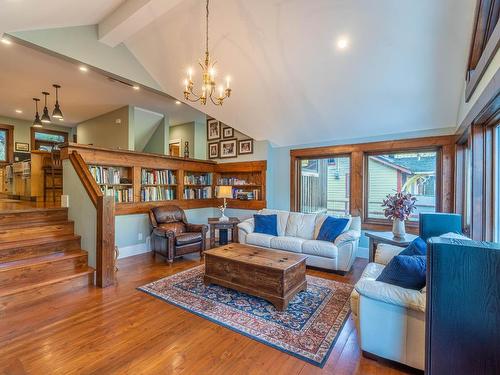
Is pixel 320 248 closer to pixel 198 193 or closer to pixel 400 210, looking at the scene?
pixel 400 210

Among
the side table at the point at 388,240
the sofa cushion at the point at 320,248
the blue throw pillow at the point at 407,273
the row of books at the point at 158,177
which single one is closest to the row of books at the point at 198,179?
the row of books at the point at 158,177

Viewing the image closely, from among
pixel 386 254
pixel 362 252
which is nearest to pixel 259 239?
pixel 362 252

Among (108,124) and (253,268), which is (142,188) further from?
(253,268)

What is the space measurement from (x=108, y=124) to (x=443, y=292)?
7164 millimetres

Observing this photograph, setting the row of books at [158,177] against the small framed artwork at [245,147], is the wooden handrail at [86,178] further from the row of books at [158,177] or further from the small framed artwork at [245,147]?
the small framed artwork at [245,147]

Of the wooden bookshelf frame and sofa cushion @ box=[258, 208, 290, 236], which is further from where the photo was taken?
sofa cushion @ box=[258, 208, 290, 236]

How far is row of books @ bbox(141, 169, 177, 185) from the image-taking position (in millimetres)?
4954

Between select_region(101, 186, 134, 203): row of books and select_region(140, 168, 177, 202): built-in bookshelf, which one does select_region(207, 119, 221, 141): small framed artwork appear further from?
select_region(101, 186, 134, 203): row of books

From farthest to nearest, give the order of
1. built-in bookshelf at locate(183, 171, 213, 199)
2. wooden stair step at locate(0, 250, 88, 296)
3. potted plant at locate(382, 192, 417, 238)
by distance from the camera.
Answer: built-in bookshelf at locate(183, 171, 213, 199) < potted plant at locate(382, 192, 417, 238) < wooden stair step at locate(0, 250, 88, 296)

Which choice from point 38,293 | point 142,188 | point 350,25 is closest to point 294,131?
point 350,25

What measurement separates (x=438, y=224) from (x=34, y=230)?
514cm

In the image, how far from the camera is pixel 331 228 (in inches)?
157

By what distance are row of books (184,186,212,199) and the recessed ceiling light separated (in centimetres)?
408

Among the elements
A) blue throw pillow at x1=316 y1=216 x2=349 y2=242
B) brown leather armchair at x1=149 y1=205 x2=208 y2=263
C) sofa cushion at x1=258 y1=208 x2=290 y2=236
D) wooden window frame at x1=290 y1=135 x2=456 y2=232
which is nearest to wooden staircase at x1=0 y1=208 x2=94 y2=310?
brown leather armchair at x1=149 y1=205 x2=208 y2=263
